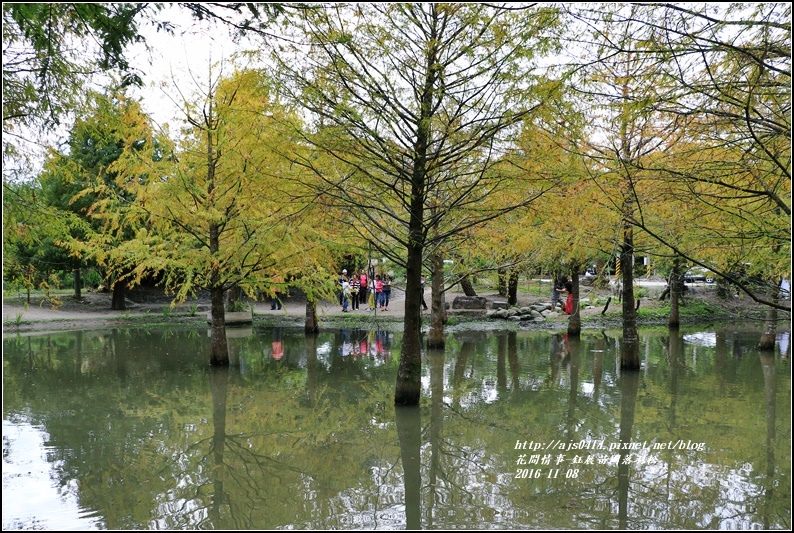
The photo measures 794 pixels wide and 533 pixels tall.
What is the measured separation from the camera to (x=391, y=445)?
8.12 m

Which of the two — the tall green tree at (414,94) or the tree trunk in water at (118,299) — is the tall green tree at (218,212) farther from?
the tree trunk in water at (118,299)

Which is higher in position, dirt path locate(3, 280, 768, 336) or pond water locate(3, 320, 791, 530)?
dirt path locate(3, 280, 768, 336)

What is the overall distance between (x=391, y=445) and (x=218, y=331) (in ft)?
23.0

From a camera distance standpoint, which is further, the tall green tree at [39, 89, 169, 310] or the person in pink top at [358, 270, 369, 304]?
the person in pink top at [358, 270, 369, 304]

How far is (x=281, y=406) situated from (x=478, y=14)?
7062 millimetres

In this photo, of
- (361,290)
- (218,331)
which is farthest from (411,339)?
(361,290)

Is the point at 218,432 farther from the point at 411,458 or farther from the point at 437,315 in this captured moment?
the point at 437,315

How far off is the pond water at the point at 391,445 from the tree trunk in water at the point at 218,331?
19.2 inches

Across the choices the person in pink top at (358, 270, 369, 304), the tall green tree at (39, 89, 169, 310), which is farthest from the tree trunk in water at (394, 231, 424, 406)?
the person in pink top at (358, 270, 369, 304)

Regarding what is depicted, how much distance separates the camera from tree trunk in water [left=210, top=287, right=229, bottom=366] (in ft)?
44.6

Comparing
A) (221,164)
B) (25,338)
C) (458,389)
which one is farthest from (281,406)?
(25,338)

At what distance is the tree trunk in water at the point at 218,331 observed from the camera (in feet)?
44.6

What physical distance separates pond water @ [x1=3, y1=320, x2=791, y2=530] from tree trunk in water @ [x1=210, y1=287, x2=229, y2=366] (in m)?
0.49

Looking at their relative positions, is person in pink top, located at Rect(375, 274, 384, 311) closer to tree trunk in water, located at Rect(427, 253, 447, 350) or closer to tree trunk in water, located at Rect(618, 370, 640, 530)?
tree trunk in water, located at Rect(427, 253, 447, 350)
